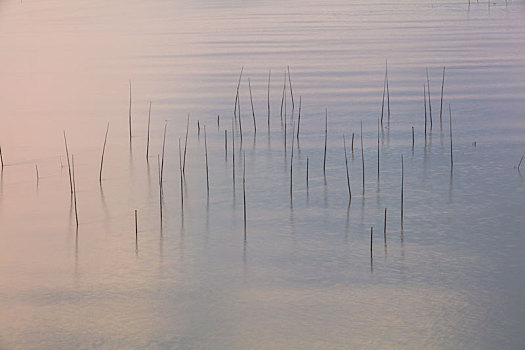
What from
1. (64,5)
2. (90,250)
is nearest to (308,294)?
(90,250)

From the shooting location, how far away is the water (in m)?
2.50

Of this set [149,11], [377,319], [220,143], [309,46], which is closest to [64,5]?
[149,11]

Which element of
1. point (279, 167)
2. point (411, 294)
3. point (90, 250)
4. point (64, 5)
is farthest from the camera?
point (64, 5)

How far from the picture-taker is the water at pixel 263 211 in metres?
2.50

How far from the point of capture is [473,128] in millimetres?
4797

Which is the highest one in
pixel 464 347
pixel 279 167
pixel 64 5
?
pixel 64 5

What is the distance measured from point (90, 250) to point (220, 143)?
1542 mm

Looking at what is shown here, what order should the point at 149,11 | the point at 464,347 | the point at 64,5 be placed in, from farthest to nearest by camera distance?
the point at 64,5, the point at 149,11, the point at 464,347

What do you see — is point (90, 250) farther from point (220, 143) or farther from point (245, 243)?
point (220, 143)

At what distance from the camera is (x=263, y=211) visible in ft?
11.4

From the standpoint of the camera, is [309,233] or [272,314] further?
[309,233]

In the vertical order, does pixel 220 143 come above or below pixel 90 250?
above

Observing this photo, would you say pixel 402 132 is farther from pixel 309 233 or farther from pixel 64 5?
pixel 64 5

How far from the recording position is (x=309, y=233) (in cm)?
322
